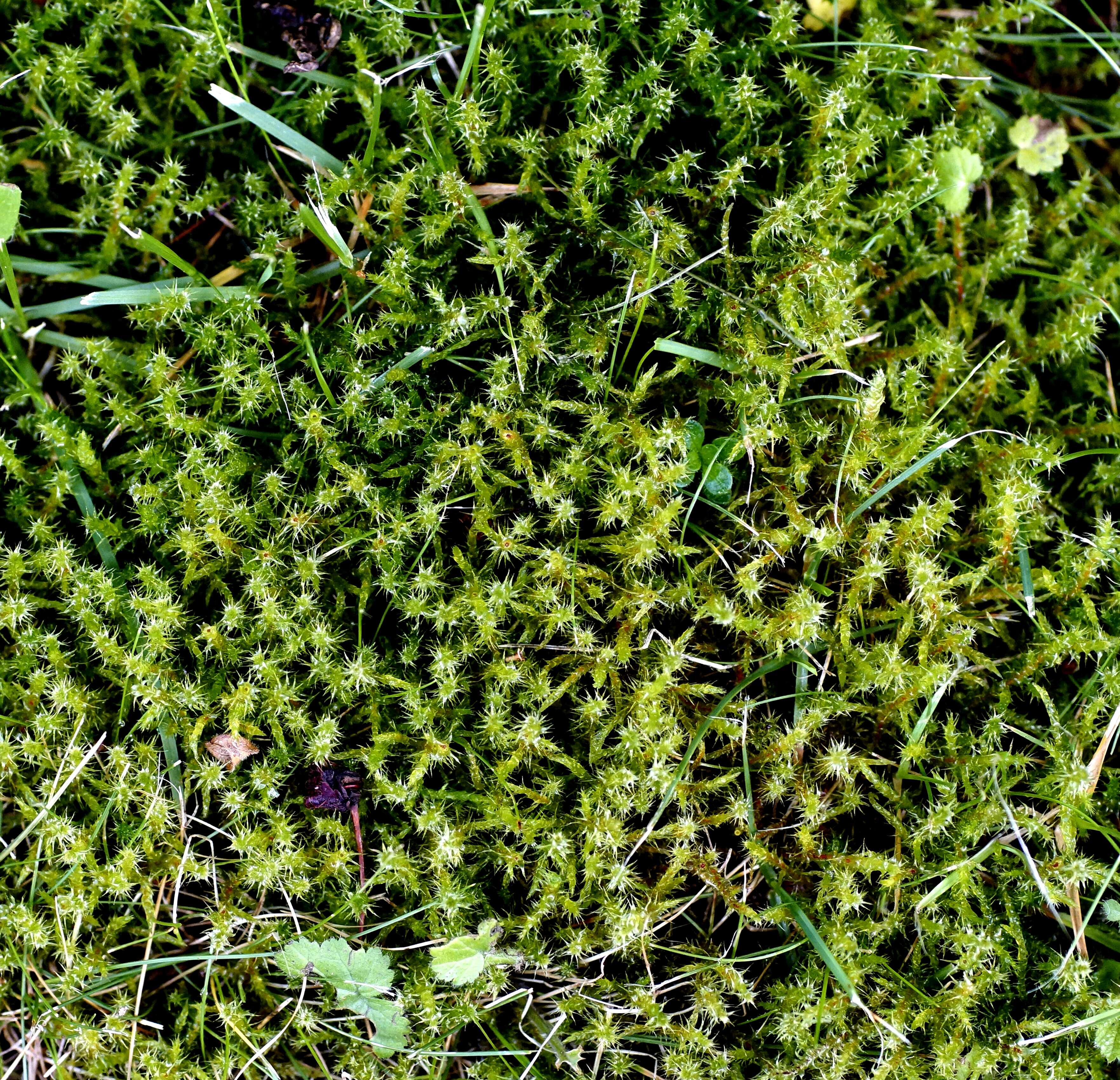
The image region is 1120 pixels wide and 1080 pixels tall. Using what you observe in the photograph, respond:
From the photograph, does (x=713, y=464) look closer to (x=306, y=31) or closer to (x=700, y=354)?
(x=700, y=354)

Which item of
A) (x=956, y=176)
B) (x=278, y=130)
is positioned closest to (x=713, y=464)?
(x=956, y=176)

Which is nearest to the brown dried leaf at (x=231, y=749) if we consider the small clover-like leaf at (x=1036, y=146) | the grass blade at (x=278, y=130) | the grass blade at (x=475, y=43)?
the grass blade at (x=278, y=130)

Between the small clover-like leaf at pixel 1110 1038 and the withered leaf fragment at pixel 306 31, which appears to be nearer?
the small clover-like leaf at pixel 1110 1038

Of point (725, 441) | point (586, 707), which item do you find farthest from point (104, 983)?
point (725, 441)

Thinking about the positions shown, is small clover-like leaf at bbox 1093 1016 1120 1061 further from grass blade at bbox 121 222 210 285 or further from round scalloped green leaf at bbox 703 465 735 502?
grass blade at bbox 121 222 210 285

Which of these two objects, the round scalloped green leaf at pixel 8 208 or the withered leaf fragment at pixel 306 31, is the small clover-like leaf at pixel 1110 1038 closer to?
the withered leaf fragment at pixel 306 31

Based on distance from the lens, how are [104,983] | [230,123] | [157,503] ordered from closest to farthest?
[104,983]
[157,503]
[230,123]

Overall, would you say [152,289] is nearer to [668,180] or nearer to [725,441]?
[668,180]
